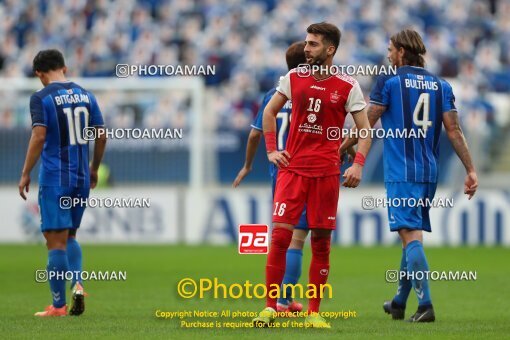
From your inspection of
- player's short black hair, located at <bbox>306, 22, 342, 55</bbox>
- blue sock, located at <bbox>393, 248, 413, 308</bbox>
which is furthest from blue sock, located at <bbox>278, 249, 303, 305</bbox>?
player's short black hair, located at <bbox>306, 22, 342, 55</bbox>

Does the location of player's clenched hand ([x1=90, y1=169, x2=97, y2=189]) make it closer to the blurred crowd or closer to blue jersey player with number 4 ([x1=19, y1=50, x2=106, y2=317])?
blue jersey player with number 4 ([x1=19, y1=50, x2=106, y2=317])

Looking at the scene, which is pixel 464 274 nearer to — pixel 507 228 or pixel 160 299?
pixel 160 299

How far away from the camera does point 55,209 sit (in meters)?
10.7

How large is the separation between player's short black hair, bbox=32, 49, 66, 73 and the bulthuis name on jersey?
0.93 feet

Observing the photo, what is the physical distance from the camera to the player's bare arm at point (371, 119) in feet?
32.0

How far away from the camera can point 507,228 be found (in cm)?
2131

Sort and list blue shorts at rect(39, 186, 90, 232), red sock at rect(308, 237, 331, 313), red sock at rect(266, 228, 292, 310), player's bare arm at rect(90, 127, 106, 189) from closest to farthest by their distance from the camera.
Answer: red sock at rect(266, 228, 292, 310) < red sock at rect(308, 237, 331, 313) < blue shorts at rect(39, 186, 90, 232) < player's bare arm at rect(90, 127, 106, 189)

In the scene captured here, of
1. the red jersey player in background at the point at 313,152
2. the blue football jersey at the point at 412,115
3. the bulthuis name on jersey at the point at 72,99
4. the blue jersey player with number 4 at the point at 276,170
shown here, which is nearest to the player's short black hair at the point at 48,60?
the bulthuis name on jersey at the point at 72,99

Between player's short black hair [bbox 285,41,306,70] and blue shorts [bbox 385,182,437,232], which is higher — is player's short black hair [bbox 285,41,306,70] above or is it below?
above

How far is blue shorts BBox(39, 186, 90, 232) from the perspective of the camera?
10656mm

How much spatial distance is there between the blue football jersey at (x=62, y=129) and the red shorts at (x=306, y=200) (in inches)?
92.6

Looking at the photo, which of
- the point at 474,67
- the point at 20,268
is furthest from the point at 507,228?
the point at 20,268

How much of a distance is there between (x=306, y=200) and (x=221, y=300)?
9.88ft

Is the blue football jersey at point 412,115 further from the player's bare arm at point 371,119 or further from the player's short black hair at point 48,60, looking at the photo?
the player's short black hair at point 48,60
